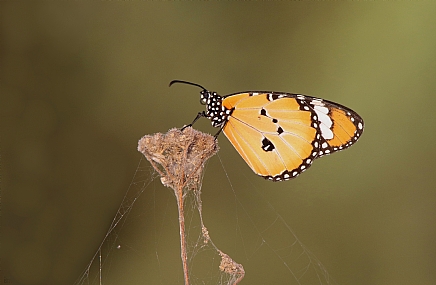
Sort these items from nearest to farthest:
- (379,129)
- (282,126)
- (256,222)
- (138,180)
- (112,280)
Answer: (282,126), (138,180), (112,280), (256,222), (379,129)

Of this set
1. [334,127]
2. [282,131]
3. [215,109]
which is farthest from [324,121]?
[215,109]

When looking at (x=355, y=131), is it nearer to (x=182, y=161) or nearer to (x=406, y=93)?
(x=182, y=161)

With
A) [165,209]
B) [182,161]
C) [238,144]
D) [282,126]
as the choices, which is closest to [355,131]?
[282,126]

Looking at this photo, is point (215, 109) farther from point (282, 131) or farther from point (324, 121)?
point (324, 121)

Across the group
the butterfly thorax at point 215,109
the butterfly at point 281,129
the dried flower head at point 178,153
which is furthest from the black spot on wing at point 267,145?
the dried flower head at point 178,153

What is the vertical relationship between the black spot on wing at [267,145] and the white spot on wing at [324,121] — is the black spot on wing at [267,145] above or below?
below

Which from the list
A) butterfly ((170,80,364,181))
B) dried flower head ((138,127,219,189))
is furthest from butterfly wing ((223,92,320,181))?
dried flower head ((138,127,219,189))

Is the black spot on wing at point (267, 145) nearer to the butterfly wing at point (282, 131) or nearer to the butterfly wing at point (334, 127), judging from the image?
the butterfly wing at point (282, 131)
